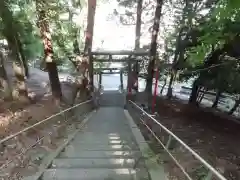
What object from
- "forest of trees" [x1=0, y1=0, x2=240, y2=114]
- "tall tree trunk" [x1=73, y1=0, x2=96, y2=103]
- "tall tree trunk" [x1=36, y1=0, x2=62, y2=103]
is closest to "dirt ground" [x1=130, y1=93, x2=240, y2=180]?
"forest of trees" [x1=0, y1=0, x2=240, y2=114]

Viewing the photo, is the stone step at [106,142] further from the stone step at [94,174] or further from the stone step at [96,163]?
the stone step at [94,174]

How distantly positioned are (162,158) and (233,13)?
3.27 metres

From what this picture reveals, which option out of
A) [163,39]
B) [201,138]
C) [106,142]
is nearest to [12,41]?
[106,142]

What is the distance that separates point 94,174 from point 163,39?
16093 millimetres

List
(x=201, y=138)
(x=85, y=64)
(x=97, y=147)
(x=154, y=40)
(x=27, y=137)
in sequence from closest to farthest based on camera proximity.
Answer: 1. (x=97, y=147)
2. (x=27, y=137)
3. (x=201, y=138)
4. (x=154, y=40)
5. (x=85, y=64)

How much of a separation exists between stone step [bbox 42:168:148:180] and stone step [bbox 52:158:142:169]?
329mm

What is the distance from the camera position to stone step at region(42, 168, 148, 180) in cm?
462

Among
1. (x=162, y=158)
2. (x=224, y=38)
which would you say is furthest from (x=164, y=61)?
(x=162, y=158)

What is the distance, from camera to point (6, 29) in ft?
35.4

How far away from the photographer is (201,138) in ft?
35.1

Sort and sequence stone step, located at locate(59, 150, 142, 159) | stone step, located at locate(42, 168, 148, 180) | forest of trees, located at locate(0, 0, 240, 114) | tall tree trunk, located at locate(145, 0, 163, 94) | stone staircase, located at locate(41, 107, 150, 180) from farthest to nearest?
tall tree trunk, located at locate(145, 0, 163, 94) < forest of trees, located at locate(0, 0, 240, 114) < stone step, located at locate(59, 150, 142, 159) < stone staircase, located at locate(41, 107, 150, 180) < stone step, located at locate(42, 168, 148, 180)

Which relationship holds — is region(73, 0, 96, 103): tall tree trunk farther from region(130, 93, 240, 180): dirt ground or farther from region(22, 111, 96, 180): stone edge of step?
region(22, 111, 96, 180): stone edge of step

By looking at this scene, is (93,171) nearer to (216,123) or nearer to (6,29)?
(6,29)

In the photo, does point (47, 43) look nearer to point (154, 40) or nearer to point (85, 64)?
point (85, 64)
